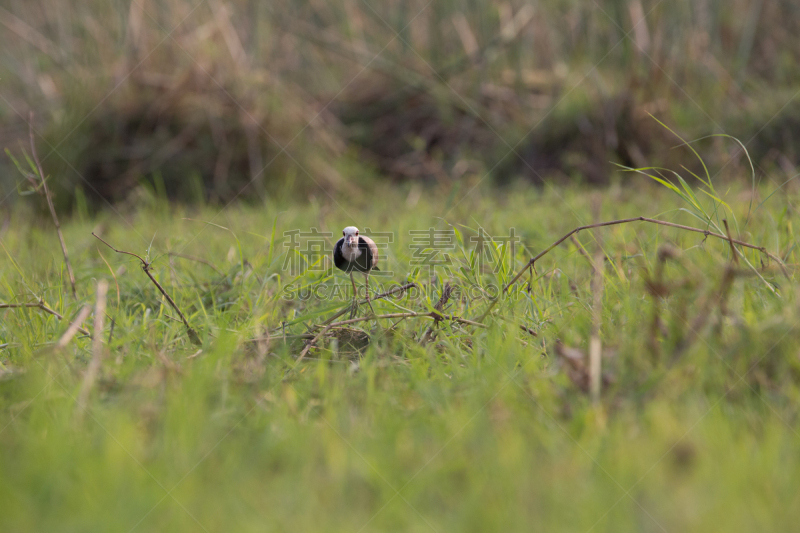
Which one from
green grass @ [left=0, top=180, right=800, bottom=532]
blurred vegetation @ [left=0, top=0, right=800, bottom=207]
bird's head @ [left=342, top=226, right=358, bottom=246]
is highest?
blurred vegetation @ [left=0, top=0, right=800, bottom=207]

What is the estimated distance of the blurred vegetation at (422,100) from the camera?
16.0ft

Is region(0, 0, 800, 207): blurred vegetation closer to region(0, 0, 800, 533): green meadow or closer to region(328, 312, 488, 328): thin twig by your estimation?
region(0, 0, 800, 533): green meadow

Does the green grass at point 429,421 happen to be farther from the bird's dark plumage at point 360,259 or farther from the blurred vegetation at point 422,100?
the blurred vegetation at point 422,100

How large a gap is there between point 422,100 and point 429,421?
564cm

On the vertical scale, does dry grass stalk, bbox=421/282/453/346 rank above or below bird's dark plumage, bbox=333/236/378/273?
below

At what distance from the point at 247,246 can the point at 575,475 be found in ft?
7.36

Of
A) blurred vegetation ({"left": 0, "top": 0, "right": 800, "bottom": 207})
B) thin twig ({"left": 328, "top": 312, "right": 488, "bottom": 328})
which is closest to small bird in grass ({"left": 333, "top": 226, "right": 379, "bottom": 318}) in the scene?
thin twig ({"left": 328, "top": 312, "right": 488, "bottom": 328})

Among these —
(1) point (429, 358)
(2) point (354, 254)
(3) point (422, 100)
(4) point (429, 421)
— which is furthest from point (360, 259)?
(3) point (422, 100)

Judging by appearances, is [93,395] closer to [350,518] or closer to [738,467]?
[350,518]

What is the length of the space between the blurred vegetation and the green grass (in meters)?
2.81

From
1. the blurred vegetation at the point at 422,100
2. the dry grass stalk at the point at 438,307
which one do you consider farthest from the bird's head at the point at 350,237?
the blurred vegetation at the point at 422,100

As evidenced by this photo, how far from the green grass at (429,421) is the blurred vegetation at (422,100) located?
9.21ft

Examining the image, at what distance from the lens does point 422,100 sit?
6422mm

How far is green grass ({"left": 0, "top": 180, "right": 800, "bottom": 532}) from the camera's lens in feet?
2.95
